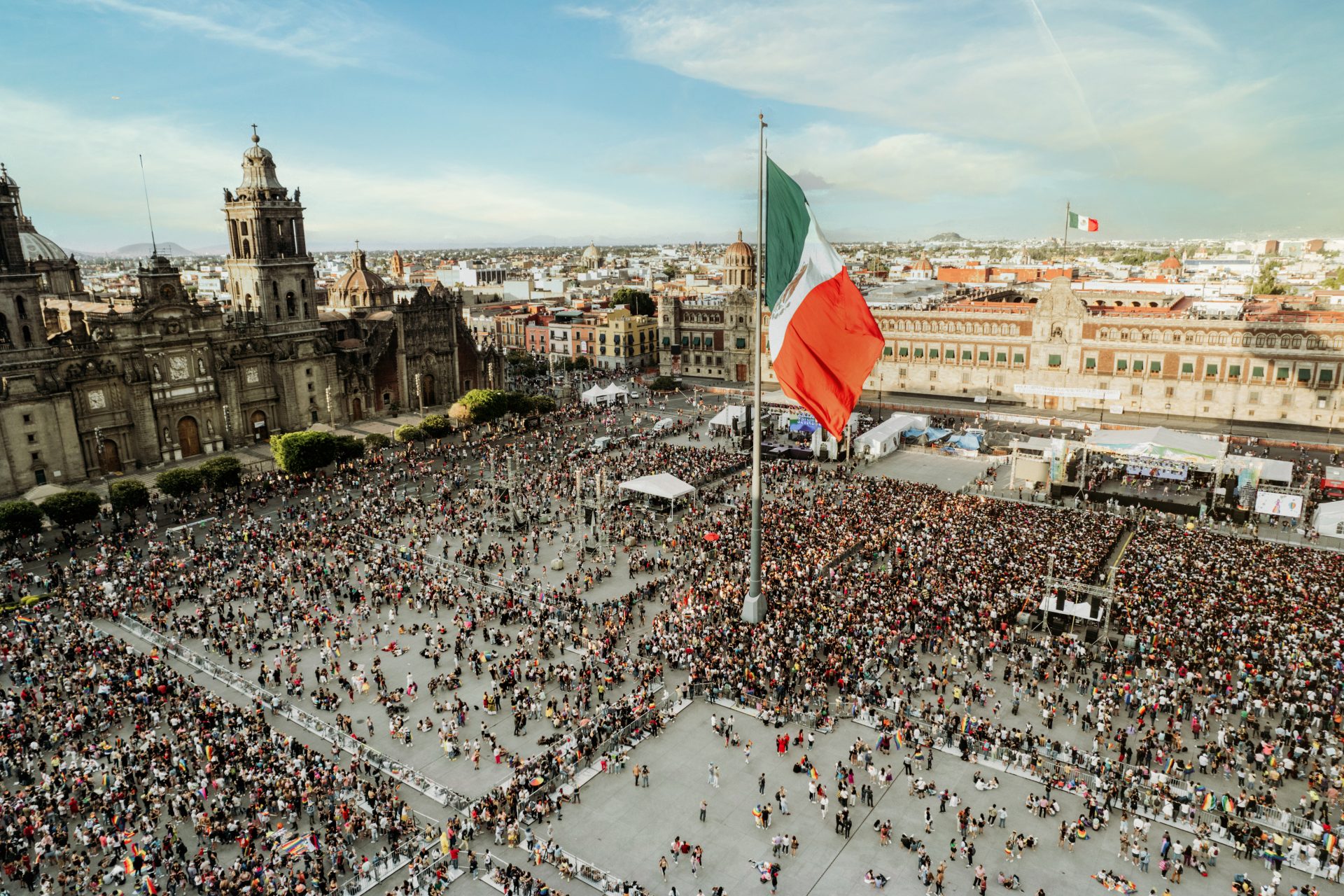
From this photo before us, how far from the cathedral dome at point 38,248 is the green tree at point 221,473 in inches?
1492

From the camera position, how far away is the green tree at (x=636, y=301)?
114412 mm

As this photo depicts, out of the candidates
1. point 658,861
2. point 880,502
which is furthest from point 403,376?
point 658,861

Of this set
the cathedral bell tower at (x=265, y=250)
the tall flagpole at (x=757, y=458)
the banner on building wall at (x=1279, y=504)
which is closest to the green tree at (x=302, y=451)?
the cathedral bell tower at (x=265, y=250)

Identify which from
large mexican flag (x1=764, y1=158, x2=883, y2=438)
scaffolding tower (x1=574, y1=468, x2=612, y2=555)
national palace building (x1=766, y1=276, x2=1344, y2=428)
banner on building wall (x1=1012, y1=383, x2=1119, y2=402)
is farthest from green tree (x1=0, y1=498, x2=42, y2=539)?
banner on building wall (x1=1012, y1=383, x2=1119, y2=402)

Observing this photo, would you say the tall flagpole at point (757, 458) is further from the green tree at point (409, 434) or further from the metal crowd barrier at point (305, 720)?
the green tree at point (409, 434)

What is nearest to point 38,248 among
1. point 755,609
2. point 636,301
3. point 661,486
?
point 661,486

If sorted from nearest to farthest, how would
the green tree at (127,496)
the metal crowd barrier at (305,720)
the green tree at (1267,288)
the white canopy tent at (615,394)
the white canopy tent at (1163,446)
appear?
the metal crowd barrier at (305,720)
the green tree at (127,496)
the white canopy tent at (1163,446)
the white canopy tent at (615,394)
the green tree at (1267,288)

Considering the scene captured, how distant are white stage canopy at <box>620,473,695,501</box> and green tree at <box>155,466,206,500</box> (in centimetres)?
2430

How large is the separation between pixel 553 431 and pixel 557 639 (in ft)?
121

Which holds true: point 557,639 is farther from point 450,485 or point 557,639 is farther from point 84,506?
point 84,506

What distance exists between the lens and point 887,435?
191 ft

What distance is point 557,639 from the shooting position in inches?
1208

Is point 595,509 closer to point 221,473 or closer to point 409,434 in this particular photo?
point 221,473

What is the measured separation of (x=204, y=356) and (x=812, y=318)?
50.9m
